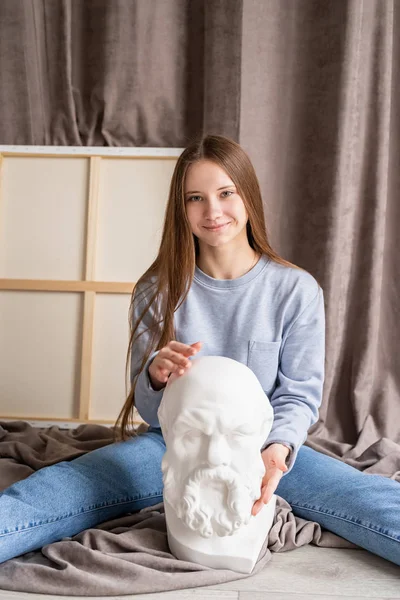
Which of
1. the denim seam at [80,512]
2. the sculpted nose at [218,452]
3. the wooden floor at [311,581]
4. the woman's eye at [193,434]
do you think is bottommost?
the wooden floor at [311,581]

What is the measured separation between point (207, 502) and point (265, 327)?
566 mm

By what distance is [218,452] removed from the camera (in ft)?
4.10

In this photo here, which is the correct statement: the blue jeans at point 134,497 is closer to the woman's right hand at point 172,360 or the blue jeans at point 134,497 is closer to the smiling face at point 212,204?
the woman's right hand at point 172,360

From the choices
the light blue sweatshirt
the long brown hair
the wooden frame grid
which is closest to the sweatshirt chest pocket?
the light blue sweatshirt

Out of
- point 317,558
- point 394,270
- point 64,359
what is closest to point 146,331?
point 317,558

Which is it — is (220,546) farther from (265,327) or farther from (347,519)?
(265,327)

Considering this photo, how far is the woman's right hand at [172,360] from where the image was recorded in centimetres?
135

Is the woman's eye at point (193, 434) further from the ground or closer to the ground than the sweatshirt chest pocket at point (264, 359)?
closer to the ground

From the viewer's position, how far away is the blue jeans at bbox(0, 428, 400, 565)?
1433 millimetres

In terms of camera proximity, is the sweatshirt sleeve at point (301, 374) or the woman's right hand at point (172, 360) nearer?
the woman's right hand at point (172, 360)

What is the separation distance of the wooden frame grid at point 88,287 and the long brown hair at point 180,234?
2.74 ft

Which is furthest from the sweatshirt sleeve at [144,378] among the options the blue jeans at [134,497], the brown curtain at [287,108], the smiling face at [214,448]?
the brown curtain at [287,108]

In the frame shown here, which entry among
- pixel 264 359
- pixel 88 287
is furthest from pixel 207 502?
pixel 88 287

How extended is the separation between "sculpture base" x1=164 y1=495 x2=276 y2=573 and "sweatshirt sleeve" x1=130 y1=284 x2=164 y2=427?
0.27 m
